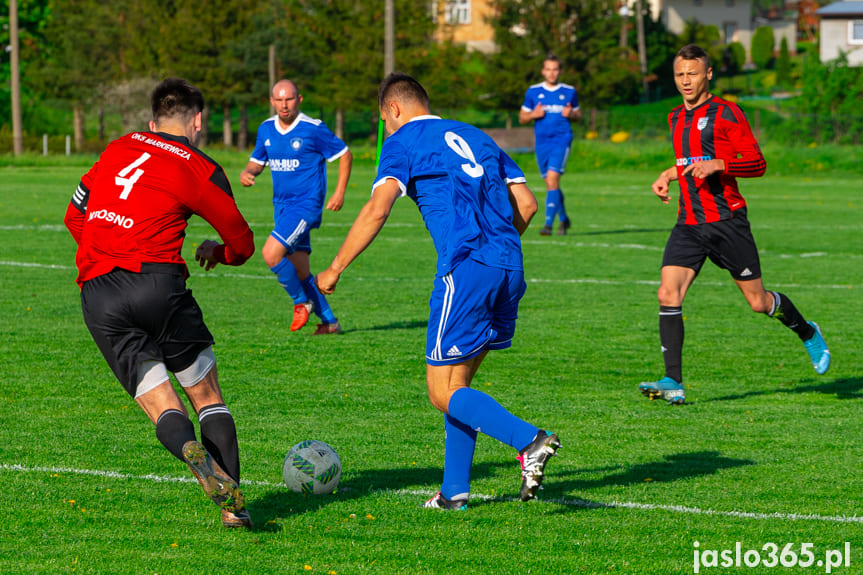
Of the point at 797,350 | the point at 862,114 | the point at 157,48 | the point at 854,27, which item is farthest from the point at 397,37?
the point at 797,350

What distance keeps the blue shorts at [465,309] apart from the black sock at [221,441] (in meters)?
0.93

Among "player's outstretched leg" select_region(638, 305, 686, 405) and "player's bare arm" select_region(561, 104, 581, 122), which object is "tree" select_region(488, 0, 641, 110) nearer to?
"player's bare arm" select_region(561, 104, 581, 122)

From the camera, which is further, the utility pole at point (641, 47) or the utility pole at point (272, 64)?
the utility pole at point (641, 47)

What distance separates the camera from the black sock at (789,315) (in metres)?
8.29

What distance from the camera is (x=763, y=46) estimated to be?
89.8m

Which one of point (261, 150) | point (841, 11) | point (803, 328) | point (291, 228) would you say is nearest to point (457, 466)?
point (803, 328)

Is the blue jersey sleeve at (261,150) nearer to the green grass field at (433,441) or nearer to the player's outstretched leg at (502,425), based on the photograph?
the green grass field at (433,441)

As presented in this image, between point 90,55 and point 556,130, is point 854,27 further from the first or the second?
point 556,130

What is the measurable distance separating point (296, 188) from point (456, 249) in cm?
581

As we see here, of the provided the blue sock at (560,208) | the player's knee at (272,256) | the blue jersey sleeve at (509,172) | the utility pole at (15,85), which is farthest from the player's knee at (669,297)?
the utility pole at (15,85)

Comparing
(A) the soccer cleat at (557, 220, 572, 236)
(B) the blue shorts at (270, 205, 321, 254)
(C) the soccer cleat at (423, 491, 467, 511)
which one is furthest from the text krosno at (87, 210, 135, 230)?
(A) the soccer cleat at (557, 220, 572, 236)

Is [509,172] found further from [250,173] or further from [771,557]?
[250,173]

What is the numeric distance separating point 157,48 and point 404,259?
4669 cm

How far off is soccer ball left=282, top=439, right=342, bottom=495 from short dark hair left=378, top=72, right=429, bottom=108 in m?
1.65
